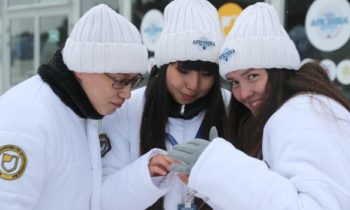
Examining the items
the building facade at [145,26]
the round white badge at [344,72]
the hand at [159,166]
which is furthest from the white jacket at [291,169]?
the round white badge at [344,72]

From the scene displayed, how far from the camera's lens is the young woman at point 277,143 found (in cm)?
132

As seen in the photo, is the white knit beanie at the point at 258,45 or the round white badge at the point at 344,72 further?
the round white badge at the point at 344,72

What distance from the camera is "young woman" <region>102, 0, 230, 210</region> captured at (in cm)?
205

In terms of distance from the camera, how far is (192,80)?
206 cm

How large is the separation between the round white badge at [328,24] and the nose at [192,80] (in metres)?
2.75

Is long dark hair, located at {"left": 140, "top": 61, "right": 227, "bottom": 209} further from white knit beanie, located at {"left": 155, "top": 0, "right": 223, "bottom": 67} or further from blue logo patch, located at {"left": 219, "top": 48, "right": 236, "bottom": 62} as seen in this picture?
A: blue logo patch, located at {"left": 219, "top": 48, "right": 236, "bottom": 62}

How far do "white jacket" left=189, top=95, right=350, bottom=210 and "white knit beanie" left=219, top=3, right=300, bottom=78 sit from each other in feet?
1.13

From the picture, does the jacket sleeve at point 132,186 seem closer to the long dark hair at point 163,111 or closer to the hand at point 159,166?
the hand at point 159,166

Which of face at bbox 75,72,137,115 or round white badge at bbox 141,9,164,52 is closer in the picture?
face at bbox 75,72,137,115

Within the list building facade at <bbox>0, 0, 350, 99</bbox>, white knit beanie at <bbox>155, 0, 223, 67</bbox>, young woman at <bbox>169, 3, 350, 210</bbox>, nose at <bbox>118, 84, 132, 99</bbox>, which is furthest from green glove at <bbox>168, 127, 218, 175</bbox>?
building facade at <bbox>0, 0, 350, 99</bbox>

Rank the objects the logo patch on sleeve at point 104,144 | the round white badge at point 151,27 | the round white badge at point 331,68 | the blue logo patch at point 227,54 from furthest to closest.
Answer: the round white badge at point 151,27 < the round white badge at point 331,68 < the logo patch on sleeve at point 104,144 < the blue logo patch at point 227,54

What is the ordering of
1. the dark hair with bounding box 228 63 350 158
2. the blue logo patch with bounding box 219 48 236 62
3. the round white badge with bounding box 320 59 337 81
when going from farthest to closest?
the round white badge with bounding box 320 59 337 81, the blue logo patch with bounding box 219 48 236 62, the dark hair with bounding box 228 63 350 158

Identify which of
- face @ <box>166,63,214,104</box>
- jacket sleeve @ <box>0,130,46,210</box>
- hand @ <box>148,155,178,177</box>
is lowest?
hand @ <box>148,155,178,177</box>

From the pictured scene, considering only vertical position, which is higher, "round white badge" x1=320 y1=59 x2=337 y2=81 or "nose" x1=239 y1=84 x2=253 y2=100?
"nose" x1=239 y1=84 x2=253 y2=100
